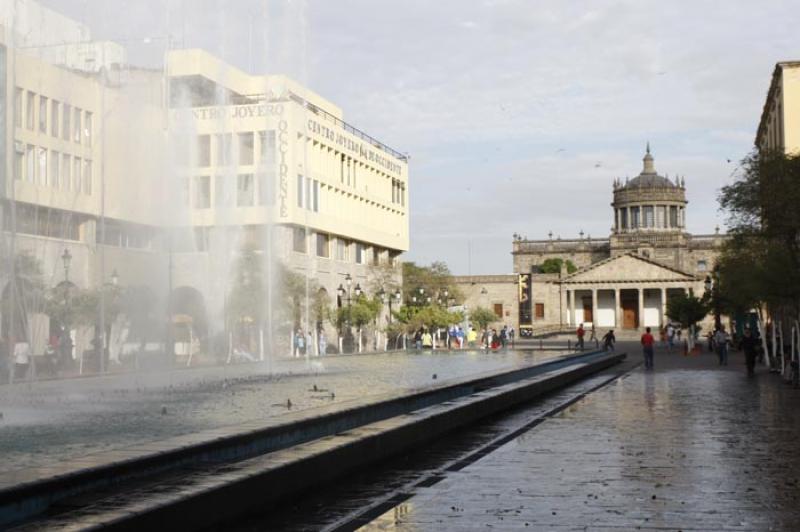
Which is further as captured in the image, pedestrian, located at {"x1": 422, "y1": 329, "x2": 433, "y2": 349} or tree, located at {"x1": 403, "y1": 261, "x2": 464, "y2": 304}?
tree, located at {"x1": 403, "y1": 261, "x2": 464, "y2": 304}

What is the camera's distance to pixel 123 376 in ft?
80.9

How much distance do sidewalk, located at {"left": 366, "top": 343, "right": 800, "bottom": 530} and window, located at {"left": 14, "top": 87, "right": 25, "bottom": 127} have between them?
12.4m

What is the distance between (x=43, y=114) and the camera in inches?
895

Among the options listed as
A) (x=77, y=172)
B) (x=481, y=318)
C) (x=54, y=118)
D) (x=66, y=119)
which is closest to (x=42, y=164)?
(x=77, y=172)

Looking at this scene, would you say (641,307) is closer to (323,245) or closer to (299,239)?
(323,245)

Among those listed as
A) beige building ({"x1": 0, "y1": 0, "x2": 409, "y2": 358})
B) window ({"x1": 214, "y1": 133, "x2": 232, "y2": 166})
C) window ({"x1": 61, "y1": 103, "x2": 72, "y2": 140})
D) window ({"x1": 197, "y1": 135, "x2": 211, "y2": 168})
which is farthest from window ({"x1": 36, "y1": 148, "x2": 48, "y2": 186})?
window ({"x1": 197, "y1": 135, "x2": 211, "y2": 168})

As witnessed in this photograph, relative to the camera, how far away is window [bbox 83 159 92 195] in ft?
77.3

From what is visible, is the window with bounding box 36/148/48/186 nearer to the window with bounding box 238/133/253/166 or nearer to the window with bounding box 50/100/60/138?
the window with bounding box 50/100/60/138

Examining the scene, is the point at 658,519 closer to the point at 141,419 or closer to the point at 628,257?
the point at 141,419

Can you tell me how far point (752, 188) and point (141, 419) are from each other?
833 inches

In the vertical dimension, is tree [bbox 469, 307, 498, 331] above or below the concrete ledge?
above

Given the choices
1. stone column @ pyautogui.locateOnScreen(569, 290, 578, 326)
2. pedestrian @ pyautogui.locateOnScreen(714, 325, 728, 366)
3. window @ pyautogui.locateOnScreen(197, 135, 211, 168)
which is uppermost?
window @ pyautogui.locateOnScreen(197, 135, 211, 168)

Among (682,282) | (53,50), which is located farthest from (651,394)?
(682,282)

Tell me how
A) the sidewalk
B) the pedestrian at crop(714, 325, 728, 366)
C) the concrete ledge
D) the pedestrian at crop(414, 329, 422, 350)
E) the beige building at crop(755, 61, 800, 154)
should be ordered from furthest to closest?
the pedestrian at crop(414, 329, 422, 350), the beige building at crop(755, 61, 800, 154), the pedestrian at crop(714, 325, 728, 366), the sidewalk, the concrete ledge
